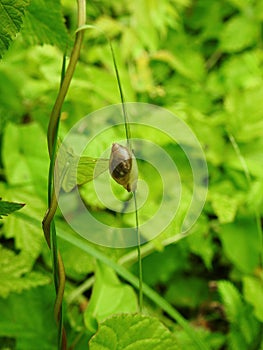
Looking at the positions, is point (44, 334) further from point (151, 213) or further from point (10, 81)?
point (10, 81)

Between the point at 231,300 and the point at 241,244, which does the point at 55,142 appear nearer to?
the point at 231,300

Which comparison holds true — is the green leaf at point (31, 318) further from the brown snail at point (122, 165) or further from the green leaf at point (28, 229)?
the brown snail at point (122, 165)

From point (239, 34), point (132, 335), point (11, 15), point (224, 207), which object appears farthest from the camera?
point (239, 34)

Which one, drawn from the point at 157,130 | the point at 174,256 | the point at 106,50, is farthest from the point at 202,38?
the point at 174,256

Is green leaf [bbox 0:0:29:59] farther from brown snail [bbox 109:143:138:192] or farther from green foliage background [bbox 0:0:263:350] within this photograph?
brown snail [bbox 109:143:138:192]

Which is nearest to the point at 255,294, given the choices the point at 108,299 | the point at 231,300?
the point at 231,300

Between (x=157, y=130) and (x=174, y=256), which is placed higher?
(x=157, y=130)
